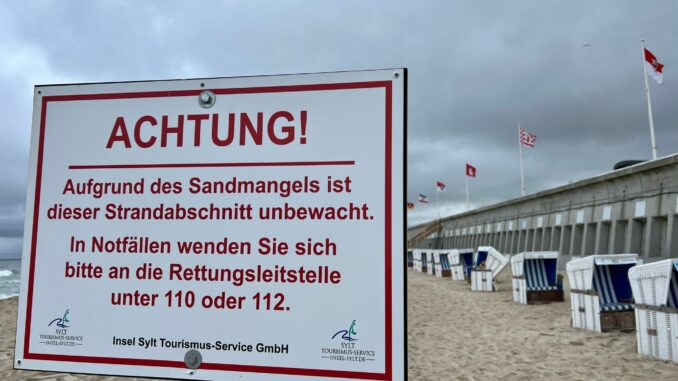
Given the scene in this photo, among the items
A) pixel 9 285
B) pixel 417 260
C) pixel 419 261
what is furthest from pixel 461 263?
pixel 9 285

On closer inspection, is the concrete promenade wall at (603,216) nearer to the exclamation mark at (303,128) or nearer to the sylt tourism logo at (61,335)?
the exclamation mark at (303,128)

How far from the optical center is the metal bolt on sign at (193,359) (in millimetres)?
1834

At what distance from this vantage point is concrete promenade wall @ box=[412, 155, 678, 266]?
66.6 feet

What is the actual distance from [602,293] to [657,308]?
9.94 feet

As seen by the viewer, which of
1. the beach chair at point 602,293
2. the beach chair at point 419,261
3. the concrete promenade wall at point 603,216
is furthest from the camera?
the beach chair at point 419,261

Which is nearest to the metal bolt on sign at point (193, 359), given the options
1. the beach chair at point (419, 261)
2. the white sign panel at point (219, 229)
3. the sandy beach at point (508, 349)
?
the white sign panel at point (219, 229)

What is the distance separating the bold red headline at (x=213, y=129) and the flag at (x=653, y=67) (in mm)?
25168

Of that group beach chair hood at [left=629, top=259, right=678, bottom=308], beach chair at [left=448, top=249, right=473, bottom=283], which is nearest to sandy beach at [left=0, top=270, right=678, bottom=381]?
beach chair hood at [left=629, top=259, right=678, bottom=308]

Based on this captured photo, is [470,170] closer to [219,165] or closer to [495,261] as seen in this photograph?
[495,261]

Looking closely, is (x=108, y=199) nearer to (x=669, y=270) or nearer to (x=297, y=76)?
(x=297, y=76)

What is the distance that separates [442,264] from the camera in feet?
92.0

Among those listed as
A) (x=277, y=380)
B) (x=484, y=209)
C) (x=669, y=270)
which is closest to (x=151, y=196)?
(x=277, y=380)

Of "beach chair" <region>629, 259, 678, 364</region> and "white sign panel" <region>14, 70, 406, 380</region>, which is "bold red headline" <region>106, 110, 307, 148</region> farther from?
"beach chair" <region>629, 259, 678, 364</region>

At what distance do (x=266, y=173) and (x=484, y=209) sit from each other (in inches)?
2091
